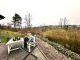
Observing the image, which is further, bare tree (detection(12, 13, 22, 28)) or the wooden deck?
bare tree (detection(12, 13, 22, 28))

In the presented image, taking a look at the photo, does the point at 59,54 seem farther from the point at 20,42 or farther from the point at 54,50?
the point at 20,42

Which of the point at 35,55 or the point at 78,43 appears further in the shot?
the point at 78,43

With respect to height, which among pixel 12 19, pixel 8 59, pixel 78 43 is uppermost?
pixel 12 19

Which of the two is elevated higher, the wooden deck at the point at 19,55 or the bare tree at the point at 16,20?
the bare tree at the point at 16,20

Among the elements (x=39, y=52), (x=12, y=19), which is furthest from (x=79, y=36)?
(x=12, y=19)

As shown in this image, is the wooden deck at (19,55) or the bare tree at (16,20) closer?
the wooden deck at (19,55)

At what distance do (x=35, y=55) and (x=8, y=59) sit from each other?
1.39 metres

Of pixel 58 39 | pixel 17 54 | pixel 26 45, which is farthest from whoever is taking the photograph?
pixel 58 39

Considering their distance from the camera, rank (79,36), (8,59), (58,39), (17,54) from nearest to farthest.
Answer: (8,59) < (17,54) < (79,36) < (58,39)

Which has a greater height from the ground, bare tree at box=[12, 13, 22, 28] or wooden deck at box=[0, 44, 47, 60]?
bare tree at box=[12, 13, 22, 28]

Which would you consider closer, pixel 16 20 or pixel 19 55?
pixel 19 55

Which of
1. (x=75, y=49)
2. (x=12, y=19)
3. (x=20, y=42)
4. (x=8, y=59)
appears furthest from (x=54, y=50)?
(x=12, y=19)

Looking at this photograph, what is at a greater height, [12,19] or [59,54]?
[12,19]

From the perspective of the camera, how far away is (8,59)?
314 inches
